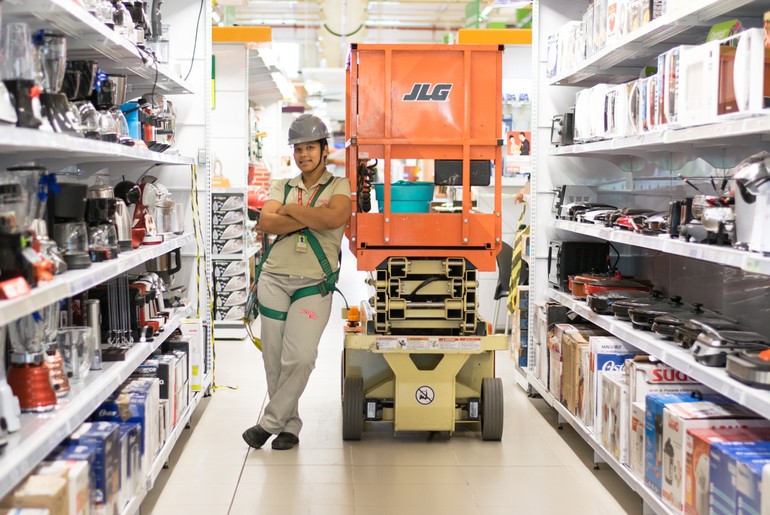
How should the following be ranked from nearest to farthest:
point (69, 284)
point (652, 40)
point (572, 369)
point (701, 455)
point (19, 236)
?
point (19, 236)
point (69, 284)
point (701, 455)
point (652, 40)
point (572, 369)

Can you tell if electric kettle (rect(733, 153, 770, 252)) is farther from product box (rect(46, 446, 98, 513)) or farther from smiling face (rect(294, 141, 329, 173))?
smiling face (rect(294, 141, 329, 173))

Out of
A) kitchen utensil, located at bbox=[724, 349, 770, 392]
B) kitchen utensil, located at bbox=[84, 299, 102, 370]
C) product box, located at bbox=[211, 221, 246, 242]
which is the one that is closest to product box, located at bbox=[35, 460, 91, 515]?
kitchen utensil, located at bbox=[84, 299, 102, 370]

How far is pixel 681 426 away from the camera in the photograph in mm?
3410

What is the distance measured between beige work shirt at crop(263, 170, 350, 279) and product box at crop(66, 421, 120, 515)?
1.84m

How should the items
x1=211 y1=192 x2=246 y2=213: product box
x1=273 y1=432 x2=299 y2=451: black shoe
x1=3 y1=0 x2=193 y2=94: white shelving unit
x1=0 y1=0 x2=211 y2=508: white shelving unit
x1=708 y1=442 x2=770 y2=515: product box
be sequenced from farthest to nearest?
1. x1=211 y1=192 x2=246 y2=213: product box
2. x1=273 y1=432 x2=299 y2=451: black shoe
3. x1=3 y1=0 x2=193 y2=94: white shelving unit
4. x1=708 y1=442 x2=770 y2=515: product box
5. x1=0 y1=0 x2=211 y2=508: white shelving unit

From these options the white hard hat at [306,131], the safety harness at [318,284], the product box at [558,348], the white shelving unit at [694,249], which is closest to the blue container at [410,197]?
the safety harness at [318,284]

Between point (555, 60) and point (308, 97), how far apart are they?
43.8 feet

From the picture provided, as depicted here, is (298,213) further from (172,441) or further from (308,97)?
(308,97)

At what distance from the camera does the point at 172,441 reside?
4602 millimetres

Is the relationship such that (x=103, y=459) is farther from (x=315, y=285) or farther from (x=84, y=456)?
(x=315, y=285)

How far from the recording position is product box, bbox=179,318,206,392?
5434 millimetres

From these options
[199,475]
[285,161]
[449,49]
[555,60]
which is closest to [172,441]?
[199,475]

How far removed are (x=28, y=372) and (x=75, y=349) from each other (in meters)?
0.52

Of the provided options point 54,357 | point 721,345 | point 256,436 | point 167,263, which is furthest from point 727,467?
point 167,263
